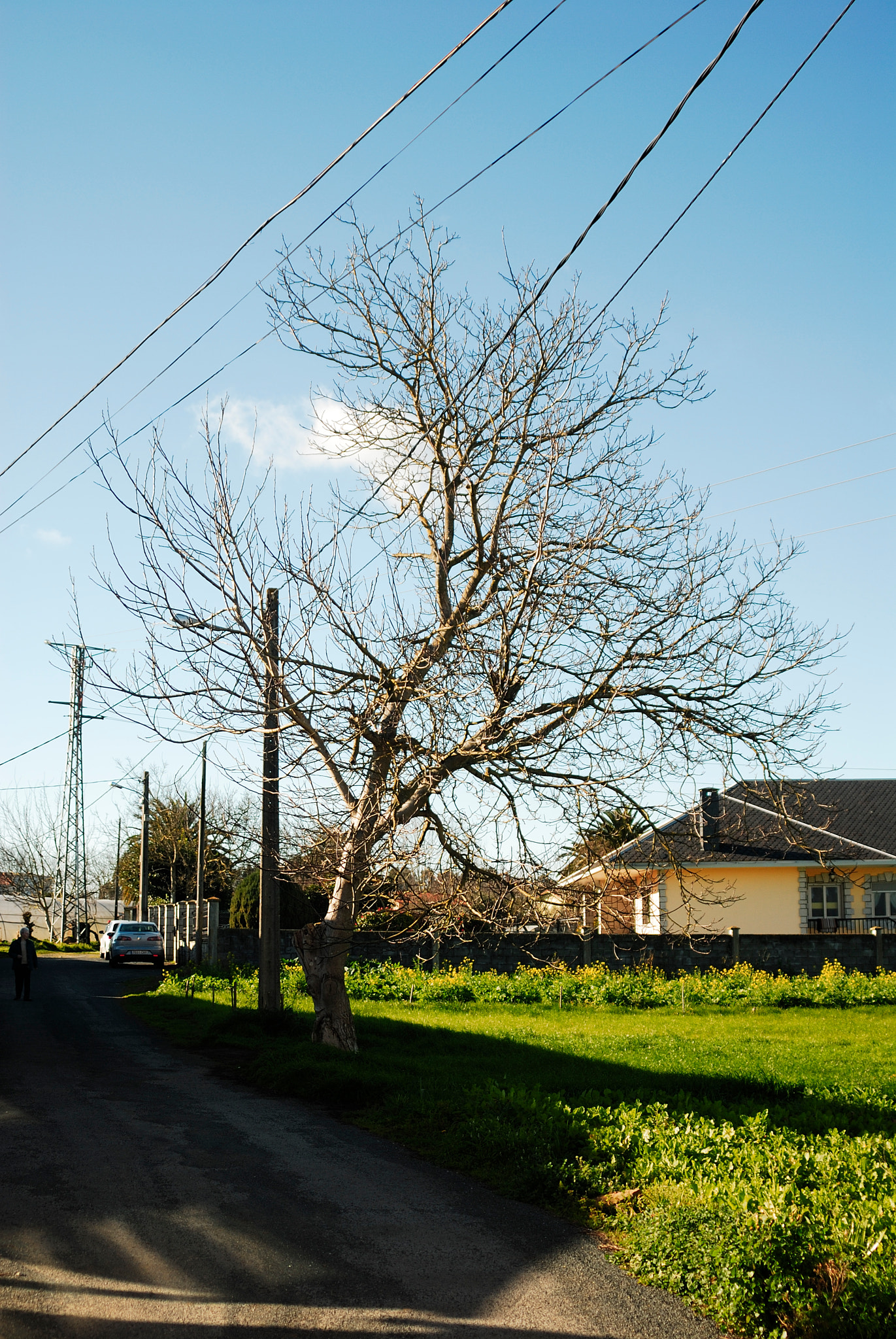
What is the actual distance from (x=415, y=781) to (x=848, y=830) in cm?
3070

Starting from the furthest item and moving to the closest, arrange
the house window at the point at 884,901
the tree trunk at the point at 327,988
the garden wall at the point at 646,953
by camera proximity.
Answer: the house window at the point at 884,901, the garden wall at the point at 646,953, the tree trunk at the point at 327,988

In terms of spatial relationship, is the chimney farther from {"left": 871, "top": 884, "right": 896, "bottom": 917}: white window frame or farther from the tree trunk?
{"left": 871, "top": 884, "right": 896, "bottom": 917}: white window frame

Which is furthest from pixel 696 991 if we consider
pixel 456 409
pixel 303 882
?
pixel 456 409

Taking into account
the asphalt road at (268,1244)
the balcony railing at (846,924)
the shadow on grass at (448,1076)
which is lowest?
the balcony railing at (846,924)

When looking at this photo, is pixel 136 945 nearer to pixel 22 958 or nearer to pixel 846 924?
pixel 22 958

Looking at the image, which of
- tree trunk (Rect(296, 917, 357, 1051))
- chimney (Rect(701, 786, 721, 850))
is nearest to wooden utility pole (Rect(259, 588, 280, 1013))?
tree trunk (Rect(296, 917, 357, 1051))

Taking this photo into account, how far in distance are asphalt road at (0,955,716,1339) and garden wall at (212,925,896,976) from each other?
16114 mm

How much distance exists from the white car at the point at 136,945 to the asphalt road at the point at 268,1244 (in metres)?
27.3

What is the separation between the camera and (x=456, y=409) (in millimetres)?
11117

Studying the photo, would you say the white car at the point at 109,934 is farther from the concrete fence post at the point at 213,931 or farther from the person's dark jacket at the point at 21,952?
the person's dark jacket at the point at 21,952

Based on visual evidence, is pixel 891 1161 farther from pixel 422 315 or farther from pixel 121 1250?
pixel 422 315

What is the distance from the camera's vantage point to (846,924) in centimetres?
3519

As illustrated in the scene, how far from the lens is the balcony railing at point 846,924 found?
34.7 meters

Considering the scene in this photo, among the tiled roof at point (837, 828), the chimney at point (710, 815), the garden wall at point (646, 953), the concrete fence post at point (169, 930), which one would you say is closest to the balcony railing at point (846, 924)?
the tiled roof at point (837, 828)
